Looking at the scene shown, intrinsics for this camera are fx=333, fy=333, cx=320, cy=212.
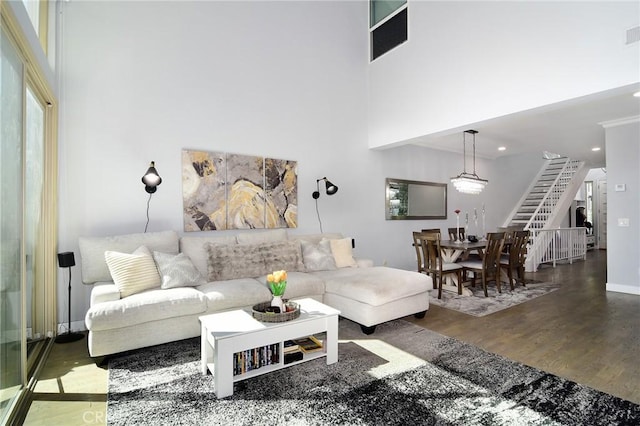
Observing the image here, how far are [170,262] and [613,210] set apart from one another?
20.3 feet

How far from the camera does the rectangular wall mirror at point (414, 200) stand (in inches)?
235

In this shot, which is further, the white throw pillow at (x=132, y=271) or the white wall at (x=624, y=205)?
the white wall at (x=624, y=205)

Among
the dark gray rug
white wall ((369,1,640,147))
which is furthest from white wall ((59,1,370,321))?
the dark gray rug

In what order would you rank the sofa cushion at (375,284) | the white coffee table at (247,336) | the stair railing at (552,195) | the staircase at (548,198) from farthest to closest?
the stair railing at (552,195) → the staircase at (548,198) → the sofa cushion at (375,284) → the white coffee table at (247,336)

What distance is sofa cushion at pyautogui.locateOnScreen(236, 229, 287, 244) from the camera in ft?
13.2

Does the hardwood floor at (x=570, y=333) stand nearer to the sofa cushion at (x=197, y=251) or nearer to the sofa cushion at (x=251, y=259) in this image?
the sofa cushion at (x=251, y=259)

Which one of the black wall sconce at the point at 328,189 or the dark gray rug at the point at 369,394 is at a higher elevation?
the black wall sconce at the point at 328,189

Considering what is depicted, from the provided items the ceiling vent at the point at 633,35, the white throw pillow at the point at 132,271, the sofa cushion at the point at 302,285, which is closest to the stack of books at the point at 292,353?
the sofa cushion at the point at 302,285

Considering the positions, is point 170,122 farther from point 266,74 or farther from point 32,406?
point 32,406

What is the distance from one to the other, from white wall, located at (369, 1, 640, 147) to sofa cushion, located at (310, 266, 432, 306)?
203 cm

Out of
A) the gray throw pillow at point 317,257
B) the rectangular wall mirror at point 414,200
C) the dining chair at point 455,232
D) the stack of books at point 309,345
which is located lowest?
the stack of books at point 309,345

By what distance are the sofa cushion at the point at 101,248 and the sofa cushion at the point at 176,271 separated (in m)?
0.22

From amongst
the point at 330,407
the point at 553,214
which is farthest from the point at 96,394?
the point at 553,214

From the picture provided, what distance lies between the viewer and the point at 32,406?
79.9 inches
